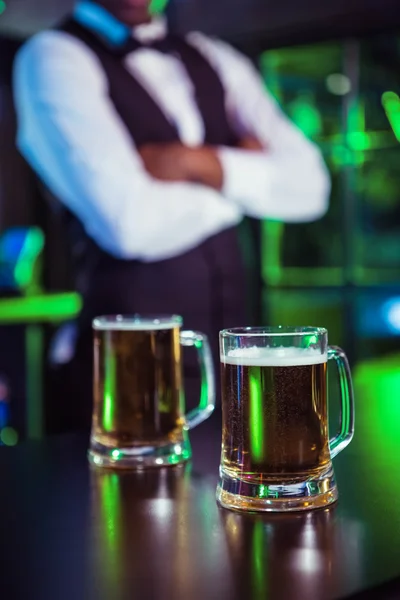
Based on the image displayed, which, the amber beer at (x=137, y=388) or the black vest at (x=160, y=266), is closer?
the amber beer at (x=137, y=388)

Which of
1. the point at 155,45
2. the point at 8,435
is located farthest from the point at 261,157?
the point at 8,435

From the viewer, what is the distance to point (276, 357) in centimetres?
67

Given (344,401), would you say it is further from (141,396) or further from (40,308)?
(40,308)

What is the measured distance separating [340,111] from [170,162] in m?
1.79

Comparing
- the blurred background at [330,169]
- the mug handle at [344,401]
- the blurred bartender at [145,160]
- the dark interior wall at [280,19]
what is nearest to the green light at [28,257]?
the blurred background at [330,169]

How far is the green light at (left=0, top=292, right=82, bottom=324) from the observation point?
300 cm

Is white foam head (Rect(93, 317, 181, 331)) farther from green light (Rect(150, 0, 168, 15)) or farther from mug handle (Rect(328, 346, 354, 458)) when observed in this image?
green light (Rect(150, 0, 168, 15))

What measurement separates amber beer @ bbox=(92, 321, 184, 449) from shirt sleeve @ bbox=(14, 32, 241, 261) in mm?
1726

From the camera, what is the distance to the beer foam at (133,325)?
32.9 inches

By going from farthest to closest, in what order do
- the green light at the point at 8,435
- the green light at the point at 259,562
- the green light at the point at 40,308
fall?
the green light at the point at 8,435 → the green light at the point at 40,308 → the green light at the point at 259,562

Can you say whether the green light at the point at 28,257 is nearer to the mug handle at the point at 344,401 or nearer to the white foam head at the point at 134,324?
the white foam head at the point at 134,324

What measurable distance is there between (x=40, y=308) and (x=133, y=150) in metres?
0.73

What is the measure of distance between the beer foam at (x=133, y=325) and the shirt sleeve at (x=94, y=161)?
1.71 metres

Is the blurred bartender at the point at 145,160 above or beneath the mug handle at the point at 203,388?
above
